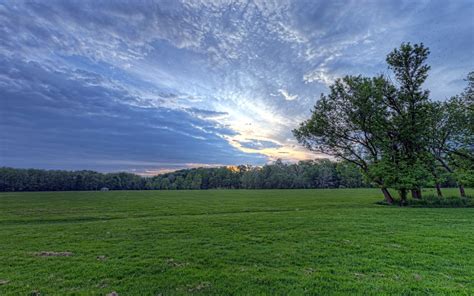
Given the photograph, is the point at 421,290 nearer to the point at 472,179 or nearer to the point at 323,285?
the point at 323,285

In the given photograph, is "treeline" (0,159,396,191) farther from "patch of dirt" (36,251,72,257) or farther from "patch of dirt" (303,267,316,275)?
"patch of dirt" (36,251,72,257)

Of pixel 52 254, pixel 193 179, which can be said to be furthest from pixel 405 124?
pixel 193 179

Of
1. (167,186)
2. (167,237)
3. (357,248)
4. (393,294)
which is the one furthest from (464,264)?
(167,186)

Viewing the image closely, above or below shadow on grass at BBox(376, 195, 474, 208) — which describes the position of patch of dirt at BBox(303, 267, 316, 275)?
below

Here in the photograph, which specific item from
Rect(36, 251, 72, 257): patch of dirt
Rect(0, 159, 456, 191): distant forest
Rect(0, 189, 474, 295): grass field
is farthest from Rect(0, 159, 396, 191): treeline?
Rect(36, 251, 72, 257): patch of dirt

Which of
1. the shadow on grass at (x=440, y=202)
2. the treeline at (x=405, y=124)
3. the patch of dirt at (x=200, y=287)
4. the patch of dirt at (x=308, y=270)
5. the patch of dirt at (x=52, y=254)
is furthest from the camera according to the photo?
the treeline at (x=405, y=124)

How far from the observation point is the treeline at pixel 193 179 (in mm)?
112000

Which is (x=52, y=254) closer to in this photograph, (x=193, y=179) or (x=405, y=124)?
(x=405, y=124)

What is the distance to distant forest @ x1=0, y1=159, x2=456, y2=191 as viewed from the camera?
112062 mm

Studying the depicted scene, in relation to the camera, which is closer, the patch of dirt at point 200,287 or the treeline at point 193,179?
the patch of dirt at point 200,287

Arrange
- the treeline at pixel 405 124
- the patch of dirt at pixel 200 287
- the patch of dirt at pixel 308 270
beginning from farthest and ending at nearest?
the treeline at pixel 405 124, the patch of dirt at pixel 308 270, the patch of dirt at pixel 200 287

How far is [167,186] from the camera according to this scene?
463ft

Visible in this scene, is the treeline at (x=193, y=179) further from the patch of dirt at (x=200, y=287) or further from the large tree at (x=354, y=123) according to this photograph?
the patch of dirt at (x=200, y=287)

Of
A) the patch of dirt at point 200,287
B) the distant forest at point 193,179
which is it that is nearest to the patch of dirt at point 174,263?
the patch of dirt at point 200,287
